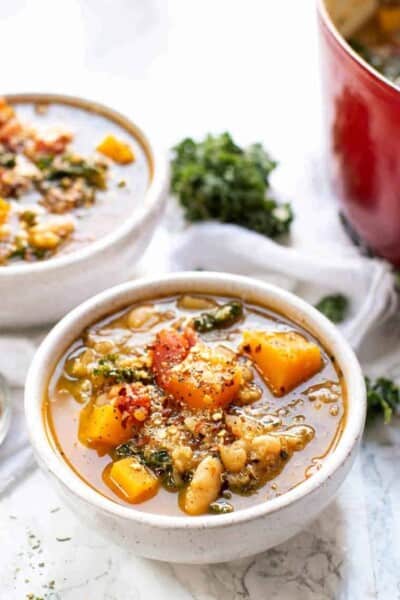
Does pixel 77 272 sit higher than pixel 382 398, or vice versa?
pixel 77 272

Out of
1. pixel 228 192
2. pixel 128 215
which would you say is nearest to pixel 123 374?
pixel 128 215

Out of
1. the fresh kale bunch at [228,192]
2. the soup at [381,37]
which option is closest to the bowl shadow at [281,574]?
the fresh kale bunch at [228,192]

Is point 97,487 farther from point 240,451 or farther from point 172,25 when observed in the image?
point 172,25

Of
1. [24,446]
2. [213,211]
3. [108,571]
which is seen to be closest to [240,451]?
[108,571]

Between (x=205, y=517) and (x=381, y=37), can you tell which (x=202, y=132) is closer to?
(x=381, y=37)

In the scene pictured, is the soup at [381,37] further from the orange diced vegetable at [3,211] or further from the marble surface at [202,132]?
the orange diced vegetable at [3,211]

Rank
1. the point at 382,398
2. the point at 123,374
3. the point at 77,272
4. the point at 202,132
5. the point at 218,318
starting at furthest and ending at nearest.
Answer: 1. the point at 202,132
2. the point at 77,272
3. the point at 382,398
4. the point at 218,318
5. the point at 123,374

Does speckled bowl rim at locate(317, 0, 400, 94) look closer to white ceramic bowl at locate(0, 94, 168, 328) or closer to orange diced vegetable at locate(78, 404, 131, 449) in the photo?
white ceramic bowl at locate(0, 94, 168, 328)
